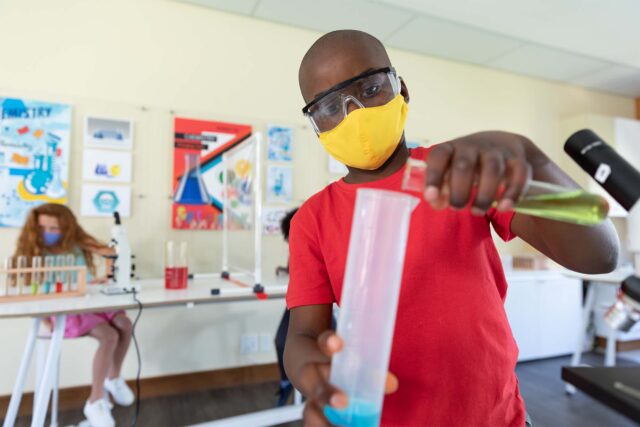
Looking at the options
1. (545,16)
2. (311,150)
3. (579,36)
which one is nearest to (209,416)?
(311,150)

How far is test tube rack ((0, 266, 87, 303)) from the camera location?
182 centimetres

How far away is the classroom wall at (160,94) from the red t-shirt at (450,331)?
234 cm

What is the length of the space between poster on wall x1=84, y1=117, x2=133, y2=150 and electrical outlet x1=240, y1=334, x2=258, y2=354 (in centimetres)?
158

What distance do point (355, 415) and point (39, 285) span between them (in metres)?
2.09

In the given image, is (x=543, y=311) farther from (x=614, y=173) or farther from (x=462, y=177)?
(x=462, y=177)

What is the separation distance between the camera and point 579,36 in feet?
10.5

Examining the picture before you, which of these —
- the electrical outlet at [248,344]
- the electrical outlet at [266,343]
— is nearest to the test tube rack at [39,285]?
the electrical outlet at [248,344]

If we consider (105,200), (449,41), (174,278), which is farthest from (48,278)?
(449,41)

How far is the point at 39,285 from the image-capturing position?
1926 millimetres

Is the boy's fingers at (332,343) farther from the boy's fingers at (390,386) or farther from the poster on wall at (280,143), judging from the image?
the poster on wall at (280,143)

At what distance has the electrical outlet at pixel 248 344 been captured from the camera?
288 cm

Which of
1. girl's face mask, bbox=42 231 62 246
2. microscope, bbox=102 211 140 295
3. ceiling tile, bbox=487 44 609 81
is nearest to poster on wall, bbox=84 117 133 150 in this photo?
girl's face mask, bbox=42 231 62 246

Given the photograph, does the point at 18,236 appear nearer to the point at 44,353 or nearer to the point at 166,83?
the point at 44,353

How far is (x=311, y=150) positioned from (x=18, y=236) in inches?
80.3
